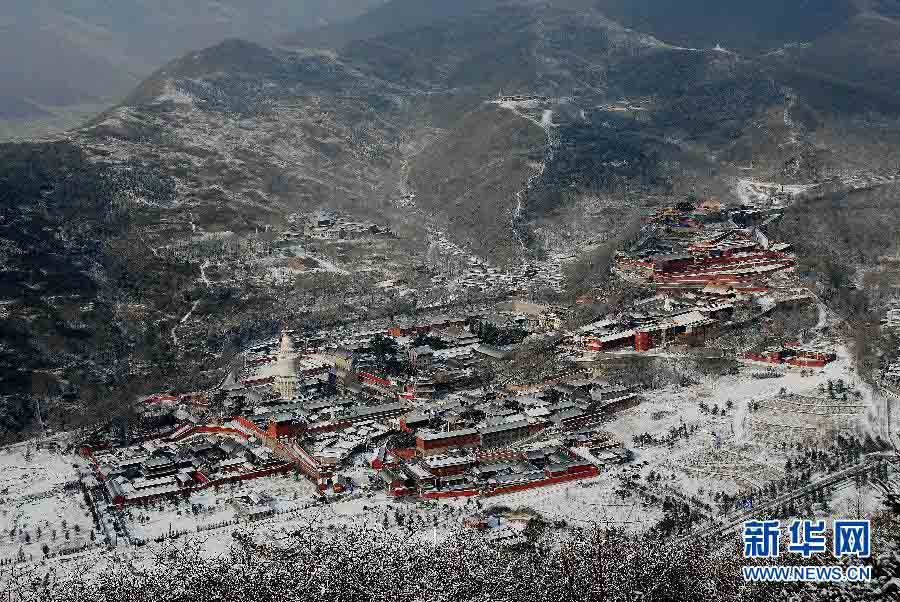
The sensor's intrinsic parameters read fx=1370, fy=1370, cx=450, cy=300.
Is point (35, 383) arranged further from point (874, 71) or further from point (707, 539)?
point (874, 71)

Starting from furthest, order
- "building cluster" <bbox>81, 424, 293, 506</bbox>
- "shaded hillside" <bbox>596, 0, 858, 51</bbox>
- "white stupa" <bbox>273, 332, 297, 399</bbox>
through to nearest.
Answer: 1. "shaded hillside" <bbox>596, 0, 858, 51</bbox>
2. "white stupa" <bbox>273, 332, 297, 399</bbox>
3. "building cluster" <bbox>81, 424, 293, 506</bbox>

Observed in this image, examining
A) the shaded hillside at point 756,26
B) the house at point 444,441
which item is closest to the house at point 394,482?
the house at point 444,441

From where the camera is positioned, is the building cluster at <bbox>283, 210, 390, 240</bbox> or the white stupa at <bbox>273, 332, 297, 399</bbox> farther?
the building cluster at <bbox>283, 210, 390, 240</bbox>

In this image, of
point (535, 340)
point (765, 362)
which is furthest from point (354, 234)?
point (765, 362)

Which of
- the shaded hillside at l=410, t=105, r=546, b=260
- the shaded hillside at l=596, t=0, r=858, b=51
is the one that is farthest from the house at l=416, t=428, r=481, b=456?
the shaded hillside at l=596, t=0, r=858, b=51

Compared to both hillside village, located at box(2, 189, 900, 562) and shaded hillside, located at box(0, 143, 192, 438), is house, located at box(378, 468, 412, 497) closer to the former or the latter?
hillside village, located at box(2, 189, 900, 562)

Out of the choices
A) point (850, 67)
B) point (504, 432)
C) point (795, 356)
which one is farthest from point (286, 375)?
point (850, 67)

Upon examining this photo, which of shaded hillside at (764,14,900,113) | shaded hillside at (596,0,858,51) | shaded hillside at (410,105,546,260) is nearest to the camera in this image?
shaded hillside at (410,105,546,260)

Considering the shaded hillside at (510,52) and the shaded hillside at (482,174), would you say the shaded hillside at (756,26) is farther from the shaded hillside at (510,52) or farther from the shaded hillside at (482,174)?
the shaded hillside at (482,174)
